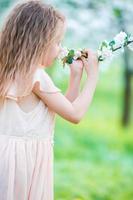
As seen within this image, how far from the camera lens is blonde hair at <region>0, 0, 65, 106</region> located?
356cm

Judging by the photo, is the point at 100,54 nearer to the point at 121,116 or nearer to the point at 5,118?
the point at 5,118

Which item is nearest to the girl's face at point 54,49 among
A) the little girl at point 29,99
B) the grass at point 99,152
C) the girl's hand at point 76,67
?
the little girl at point 29,99

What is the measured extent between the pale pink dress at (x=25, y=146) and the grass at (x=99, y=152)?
1.98 metres

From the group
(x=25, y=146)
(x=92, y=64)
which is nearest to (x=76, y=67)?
(x=92, y=64)

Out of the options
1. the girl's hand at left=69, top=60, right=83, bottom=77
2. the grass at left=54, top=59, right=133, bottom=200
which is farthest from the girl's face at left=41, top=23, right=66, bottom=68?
the grass at left=54, top=59, right=133, bottom=200

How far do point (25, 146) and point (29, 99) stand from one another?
22cm

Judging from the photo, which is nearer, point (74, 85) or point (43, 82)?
point (43, 82)

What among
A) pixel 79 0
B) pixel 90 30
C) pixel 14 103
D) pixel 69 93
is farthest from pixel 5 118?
pixel 90 30

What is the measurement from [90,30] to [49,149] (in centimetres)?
359

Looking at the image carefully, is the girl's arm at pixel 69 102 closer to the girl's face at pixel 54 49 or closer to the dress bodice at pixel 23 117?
the dress bodice at pixel 23 117

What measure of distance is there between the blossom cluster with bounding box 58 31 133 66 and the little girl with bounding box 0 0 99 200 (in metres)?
0.04

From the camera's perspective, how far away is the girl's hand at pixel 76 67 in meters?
3.74

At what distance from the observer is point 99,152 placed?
33.5 ft

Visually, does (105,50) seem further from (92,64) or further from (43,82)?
(43,82)
